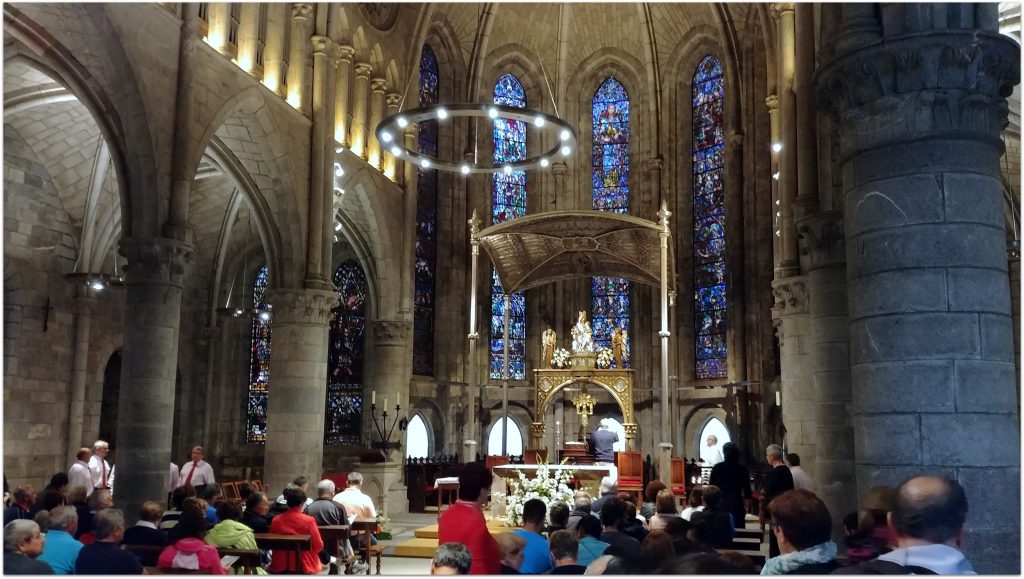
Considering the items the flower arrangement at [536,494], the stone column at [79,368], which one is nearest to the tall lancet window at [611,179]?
the stone column at [79,368]

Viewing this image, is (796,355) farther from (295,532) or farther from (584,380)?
(295,532)

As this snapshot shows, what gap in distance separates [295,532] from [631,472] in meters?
9.63

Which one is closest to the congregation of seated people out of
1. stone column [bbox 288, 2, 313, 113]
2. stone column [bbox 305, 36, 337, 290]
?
stone column [bbox 305, 36, 337, 290]

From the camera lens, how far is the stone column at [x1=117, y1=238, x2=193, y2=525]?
502 inches

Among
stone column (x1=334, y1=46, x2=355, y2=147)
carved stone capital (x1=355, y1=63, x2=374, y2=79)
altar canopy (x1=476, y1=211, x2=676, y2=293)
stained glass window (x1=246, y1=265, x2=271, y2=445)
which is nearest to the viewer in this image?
altar canopy (x1=476, y1=211, x2=676, y2=293)

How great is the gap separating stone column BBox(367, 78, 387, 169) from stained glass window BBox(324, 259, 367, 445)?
13.2 feet

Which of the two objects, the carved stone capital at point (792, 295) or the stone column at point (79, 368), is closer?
the carved stone capital at point (792, 295)

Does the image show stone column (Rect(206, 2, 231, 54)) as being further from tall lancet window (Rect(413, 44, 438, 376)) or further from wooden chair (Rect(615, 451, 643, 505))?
wooden chair (Rect(615, 451, 643, 505))

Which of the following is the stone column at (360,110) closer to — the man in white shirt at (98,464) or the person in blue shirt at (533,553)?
the man in white shirt at (98,464)

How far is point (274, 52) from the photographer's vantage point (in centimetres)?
1748

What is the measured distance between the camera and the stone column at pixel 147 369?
12.7 metres

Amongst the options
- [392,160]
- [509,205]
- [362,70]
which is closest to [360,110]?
[362,70]

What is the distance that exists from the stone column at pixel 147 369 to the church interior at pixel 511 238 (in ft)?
0.14

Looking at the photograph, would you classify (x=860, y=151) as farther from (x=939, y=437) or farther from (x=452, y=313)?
(x=452, y=313)
